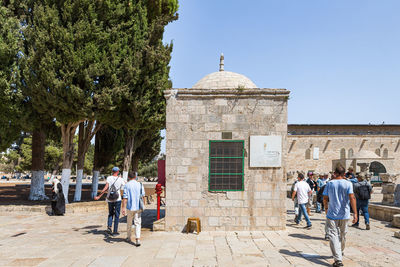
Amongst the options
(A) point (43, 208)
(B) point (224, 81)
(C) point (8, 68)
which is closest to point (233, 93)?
(B) point (224, 81)

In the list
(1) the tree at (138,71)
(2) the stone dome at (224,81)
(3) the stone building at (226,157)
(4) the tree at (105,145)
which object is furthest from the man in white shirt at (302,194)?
(4) the tree at (105,145)

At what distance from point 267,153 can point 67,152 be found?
1049cm

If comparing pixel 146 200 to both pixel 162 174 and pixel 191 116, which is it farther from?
pixel 191 116

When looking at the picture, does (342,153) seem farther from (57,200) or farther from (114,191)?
(114,191)

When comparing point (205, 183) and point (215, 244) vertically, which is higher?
point (205, 183)

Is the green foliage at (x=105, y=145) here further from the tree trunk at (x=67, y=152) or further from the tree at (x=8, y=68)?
the tree at (x=8, y=68)

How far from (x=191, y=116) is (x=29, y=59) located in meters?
8.72

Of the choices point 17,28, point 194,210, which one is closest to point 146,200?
point 194,210

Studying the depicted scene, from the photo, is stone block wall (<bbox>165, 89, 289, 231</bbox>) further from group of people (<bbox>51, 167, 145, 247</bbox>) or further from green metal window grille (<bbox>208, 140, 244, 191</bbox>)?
group of people (<bbox>51, 167, 145, 247</bbox>)

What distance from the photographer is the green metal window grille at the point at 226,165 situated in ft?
27.9

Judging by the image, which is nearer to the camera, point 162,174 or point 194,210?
point 194,210

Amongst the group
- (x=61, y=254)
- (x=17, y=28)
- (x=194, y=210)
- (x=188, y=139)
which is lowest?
(x=61, y=254)

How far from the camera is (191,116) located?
28.3 feet

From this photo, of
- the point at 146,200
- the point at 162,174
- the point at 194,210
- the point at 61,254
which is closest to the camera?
the point at 61,254
